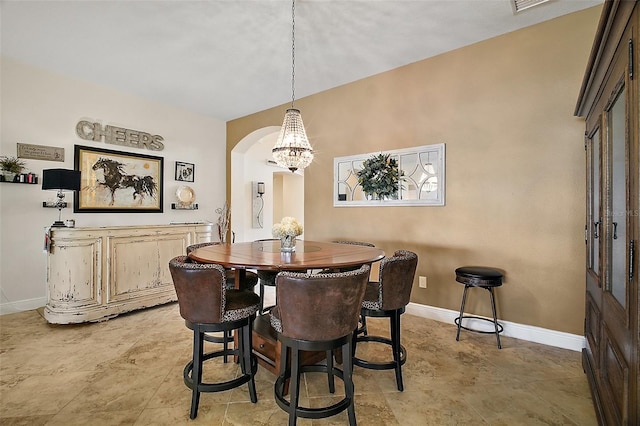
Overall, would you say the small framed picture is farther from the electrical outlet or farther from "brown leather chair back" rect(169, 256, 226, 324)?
the electrical outlet

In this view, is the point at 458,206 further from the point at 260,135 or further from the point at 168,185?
the point at 168,185

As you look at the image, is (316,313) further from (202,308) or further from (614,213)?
(614,213)

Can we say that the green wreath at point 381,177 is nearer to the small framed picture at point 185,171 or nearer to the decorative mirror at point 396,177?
the decorative mirror at point 396,177

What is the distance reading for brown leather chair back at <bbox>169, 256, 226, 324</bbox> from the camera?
1.77m

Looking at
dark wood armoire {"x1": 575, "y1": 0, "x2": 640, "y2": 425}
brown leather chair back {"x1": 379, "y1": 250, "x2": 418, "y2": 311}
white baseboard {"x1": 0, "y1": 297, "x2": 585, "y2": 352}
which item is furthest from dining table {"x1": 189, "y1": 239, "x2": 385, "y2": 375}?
white baseboard {"x1": 0, "y1": 297, "x2": 585, "y2": 352}

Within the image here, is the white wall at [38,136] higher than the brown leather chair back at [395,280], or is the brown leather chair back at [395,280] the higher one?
the white wall at [38,136]

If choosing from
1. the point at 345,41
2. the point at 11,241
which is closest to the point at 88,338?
the point at 11,241

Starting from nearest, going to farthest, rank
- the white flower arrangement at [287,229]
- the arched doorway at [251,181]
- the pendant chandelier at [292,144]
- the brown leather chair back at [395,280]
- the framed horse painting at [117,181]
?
the brown leather chair back at [395,280] < the white flower arrangement at [287,229] < the pendant chandelier at [292,144] < the framed horse painting at [117,181] < the arched doorway at [251,181]

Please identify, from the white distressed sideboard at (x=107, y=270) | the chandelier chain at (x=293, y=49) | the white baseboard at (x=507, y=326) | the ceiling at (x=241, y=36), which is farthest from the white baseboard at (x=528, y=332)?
the white distressed sideboard at (x=107, y=270)

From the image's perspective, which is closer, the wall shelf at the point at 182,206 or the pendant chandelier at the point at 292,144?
the pendant chandelier at the point at 292,144

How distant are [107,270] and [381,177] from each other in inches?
131

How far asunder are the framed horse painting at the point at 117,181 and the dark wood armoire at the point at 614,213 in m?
5.06

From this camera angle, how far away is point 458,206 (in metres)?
3.27

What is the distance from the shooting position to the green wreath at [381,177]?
3.69 metres
